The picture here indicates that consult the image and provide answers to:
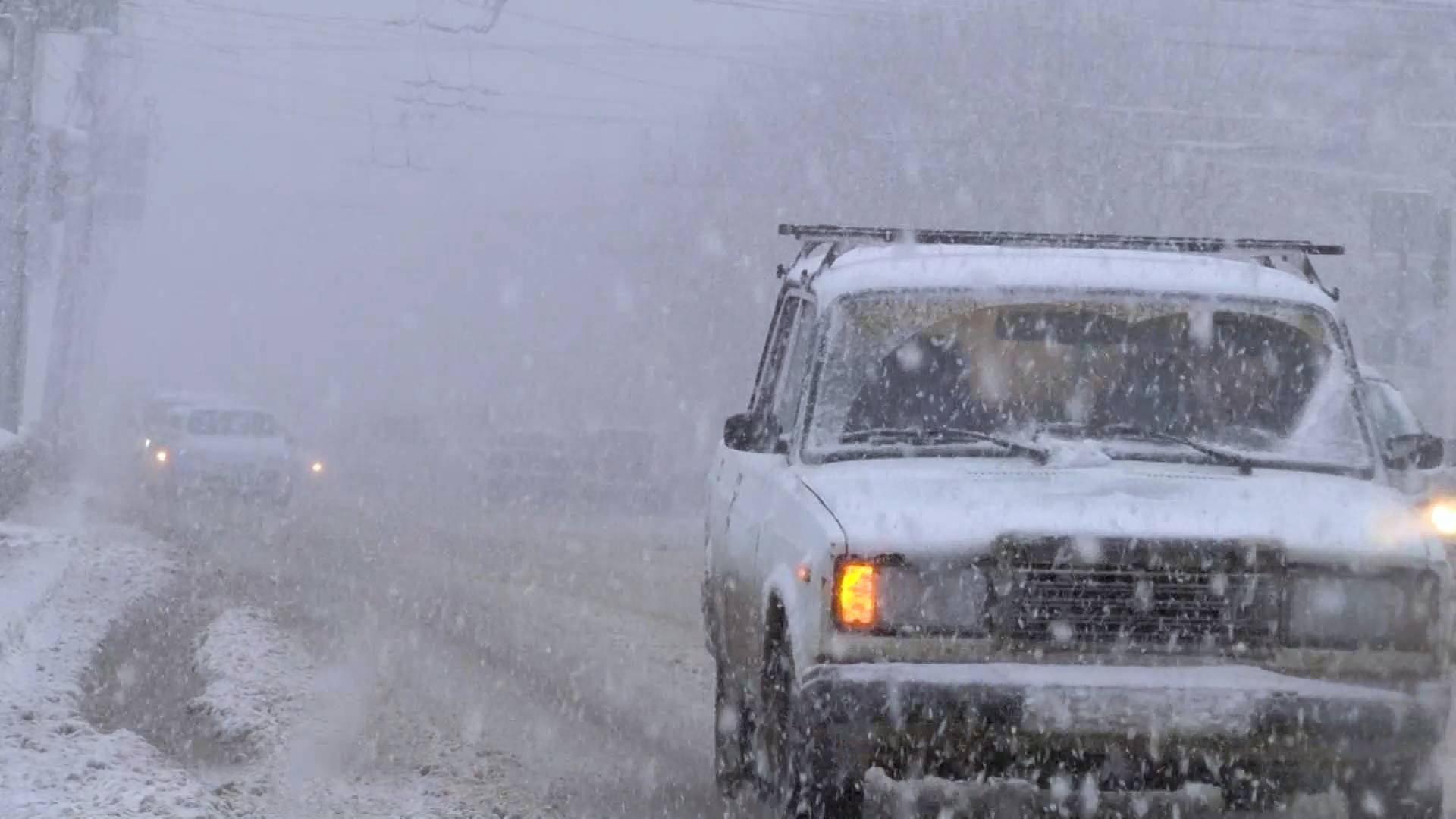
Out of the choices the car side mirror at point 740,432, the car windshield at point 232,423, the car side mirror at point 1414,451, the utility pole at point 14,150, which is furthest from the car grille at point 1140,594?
the car windshield at point 232,423

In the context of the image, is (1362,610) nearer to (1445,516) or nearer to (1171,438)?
(1171,438)

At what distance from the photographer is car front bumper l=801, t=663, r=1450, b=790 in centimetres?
552

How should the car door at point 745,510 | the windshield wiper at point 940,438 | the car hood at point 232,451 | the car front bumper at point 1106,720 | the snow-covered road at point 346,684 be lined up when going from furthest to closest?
1. the car hood at point 232,451
2. the snow-covered road at point 346,684
3. the car door at point 745,510
4. the windshield wiper at point 940,438
5. the car front bumper at point 1106,720

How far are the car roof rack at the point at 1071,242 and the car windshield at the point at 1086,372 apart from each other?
0.52 meters

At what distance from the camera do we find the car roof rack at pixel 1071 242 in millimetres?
7598

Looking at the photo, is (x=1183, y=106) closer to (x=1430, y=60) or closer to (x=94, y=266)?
(x=1430, y=60)

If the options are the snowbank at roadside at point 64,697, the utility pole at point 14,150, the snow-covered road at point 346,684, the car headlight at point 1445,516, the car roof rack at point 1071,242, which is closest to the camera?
the snowbank at roadside at point 64,697

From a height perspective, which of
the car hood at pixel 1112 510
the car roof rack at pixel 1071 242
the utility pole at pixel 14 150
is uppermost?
the utility pole at pixel 14 150

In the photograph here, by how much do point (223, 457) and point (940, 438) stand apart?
25280 mm

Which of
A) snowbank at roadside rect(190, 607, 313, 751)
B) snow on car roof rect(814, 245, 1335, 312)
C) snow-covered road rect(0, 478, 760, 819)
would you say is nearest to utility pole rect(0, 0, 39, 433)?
snow-covered road rect(0, 478, 760, 819)

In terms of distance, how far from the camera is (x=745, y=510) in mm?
7340

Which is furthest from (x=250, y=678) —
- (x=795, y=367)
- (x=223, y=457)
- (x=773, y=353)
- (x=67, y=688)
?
(x=223, y=457)

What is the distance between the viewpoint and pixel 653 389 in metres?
59.0

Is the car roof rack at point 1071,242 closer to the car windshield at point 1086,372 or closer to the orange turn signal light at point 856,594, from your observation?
the car windshield at point 1086,372
